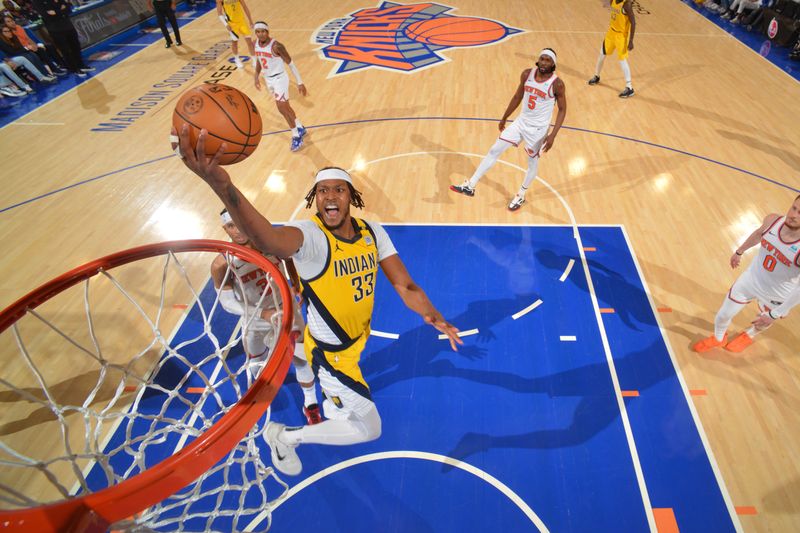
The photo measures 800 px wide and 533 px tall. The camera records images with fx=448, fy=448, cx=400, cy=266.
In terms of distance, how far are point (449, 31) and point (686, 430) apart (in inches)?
488

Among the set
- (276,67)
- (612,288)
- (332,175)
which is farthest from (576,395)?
(276,67)

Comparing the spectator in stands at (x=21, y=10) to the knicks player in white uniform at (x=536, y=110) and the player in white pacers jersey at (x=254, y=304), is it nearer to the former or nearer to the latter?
the player in white pacers jersey at (x=254, y=304)

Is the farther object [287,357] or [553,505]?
[553,505]

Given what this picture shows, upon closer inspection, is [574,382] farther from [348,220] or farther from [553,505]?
[348,220]

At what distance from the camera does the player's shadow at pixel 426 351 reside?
4.25 m

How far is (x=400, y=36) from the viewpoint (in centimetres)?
1271

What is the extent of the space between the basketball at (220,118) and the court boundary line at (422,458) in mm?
2491

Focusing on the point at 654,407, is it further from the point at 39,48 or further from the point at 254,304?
the point at 39,48

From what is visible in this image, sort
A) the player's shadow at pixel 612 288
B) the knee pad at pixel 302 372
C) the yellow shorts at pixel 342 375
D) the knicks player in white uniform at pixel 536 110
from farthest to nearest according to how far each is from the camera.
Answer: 1. the knicks player in white uniform at pixel 536 110
2. the player's shadow at pixel 612 288
3. the knee pad at pixel 302 372
4. the yellow shorts at pixel 342 375

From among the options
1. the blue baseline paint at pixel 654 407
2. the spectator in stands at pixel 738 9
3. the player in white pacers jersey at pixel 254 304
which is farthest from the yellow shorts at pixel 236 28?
the spectator in stands at pixel 738 9

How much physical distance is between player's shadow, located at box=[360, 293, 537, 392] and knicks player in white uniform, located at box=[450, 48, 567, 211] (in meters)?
2.02

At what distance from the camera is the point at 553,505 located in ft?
10.9

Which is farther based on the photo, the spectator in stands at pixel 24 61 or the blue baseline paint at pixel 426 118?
the spectator in stands at pixel 24 61

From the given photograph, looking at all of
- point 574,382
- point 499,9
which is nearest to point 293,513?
point 574,382
